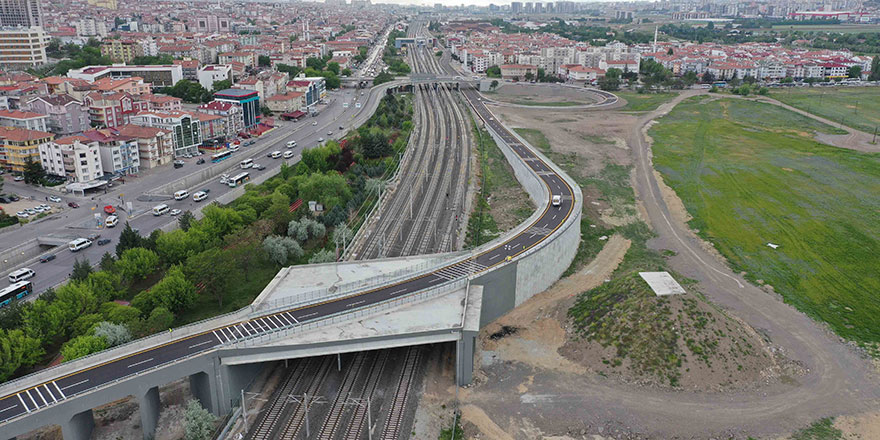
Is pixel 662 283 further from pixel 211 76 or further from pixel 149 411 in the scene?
pixel 211 76

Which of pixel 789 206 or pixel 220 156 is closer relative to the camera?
pixel 789 206

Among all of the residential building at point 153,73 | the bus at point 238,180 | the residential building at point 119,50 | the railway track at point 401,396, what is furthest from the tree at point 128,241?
the residential building at point 119,50

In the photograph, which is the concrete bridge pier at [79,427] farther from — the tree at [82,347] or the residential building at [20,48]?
the residential building at [20,48]

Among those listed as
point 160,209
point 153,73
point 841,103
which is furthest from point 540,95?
point 160,209

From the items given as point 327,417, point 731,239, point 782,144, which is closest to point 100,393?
point 327,417

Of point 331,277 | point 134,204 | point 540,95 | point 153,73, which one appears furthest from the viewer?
point 540,95

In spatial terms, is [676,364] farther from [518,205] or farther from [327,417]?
[518,205]
